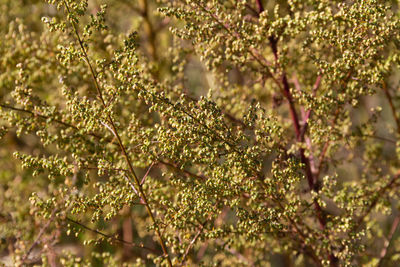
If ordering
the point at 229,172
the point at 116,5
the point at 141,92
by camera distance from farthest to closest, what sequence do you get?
the point at 116,5, the point at 229,172, the point at 141,92

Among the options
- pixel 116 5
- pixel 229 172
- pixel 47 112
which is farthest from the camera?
pixel 116 5

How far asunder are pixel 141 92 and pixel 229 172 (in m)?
0.80

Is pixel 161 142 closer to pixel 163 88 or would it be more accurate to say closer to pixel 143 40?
pixel 163 88

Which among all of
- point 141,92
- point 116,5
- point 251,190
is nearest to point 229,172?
point 251,190

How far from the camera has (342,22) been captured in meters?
3.06

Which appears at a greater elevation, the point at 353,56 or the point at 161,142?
the point at 353,56

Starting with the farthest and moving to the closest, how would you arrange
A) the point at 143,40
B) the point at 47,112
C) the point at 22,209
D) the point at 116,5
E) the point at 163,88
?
the point at 143,40
the point at 116,5
the point at 22,209
the point at 163,88
the point at 47,112

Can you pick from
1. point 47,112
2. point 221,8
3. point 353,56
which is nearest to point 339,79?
point 353,56

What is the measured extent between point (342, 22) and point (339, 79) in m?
0.44

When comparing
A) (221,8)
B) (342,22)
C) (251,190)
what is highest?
(221,8)

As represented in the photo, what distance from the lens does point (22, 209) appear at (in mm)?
4277

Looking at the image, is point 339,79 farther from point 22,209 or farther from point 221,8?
point 22,209

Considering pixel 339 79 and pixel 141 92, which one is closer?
pixel 141 92

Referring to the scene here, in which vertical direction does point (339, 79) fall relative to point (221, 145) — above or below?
above
